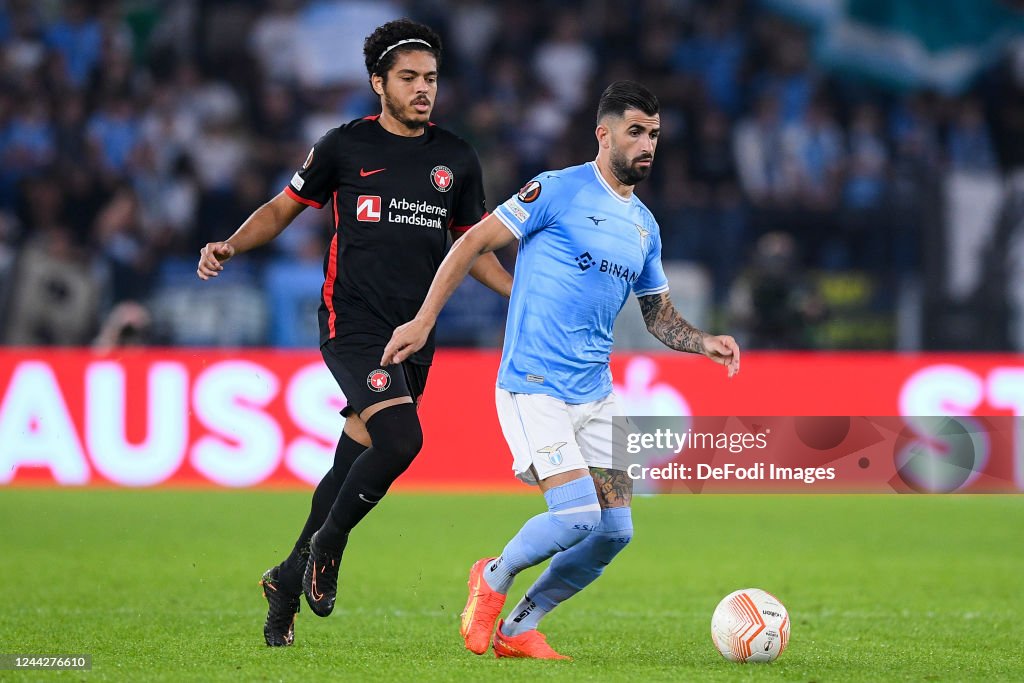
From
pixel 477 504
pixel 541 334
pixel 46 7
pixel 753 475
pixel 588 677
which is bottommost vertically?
pixel 477 504

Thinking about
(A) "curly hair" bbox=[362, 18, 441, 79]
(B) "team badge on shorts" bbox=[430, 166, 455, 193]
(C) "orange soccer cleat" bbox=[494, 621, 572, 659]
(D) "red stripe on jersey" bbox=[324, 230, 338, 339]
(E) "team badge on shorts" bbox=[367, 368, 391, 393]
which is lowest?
(C) "orange soccer cleat" bbox=[494, 621, 572, 659]

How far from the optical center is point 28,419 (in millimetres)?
13016

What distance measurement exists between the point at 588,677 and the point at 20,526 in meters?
6.79

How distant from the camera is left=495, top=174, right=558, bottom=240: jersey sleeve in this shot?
5.82 m

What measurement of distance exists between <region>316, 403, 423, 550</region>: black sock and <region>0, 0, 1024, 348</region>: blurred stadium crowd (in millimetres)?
8347

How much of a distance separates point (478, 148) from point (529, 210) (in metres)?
11.1

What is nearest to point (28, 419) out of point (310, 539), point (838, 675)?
point (310, 539)

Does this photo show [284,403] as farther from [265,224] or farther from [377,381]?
[377,381]

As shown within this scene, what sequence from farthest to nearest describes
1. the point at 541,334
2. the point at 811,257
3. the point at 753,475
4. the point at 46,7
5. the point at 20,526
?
the point at 46,7, the point at 811,257, the point at 20,526, the point at 753,475, the point at 541,334

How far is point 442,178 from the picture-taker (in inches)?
252

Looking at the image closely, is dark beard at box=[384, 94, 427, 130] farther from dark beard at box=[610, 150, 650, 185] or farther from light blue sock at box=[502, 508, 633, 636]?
light blue sock at box=[502, 508, 633, 636]

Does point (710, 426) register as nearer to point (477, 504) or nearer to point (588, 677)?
point (588, 677)

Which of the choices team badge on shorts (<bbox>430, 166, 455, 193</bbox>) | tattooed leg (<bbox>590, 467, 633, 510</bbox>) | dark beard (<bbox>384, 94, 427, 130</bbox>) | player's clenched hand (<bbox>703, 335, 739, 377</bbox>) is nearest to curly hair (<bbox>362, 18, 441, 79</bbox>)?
dark beard (<bbox>384, 94, 427, 130</bbox>)

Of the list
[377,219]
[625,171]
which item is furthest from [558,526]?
[377,219]
